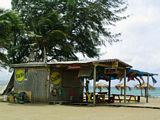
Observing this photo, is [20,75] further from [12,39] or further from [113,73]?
[12,39]

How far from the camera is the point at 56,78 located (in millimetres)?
20031

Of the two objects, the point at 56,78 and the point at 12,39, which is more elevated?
the point at 12,39

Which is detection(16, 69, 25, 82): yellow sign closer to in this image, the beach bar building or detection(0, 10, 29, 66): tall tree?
the beach bar building

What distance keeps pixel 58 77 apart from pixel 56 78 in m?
0.15

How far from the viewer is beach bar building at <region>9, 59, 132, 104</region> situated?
19.0 m

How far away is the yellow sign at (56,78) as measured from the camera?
19.9 m
